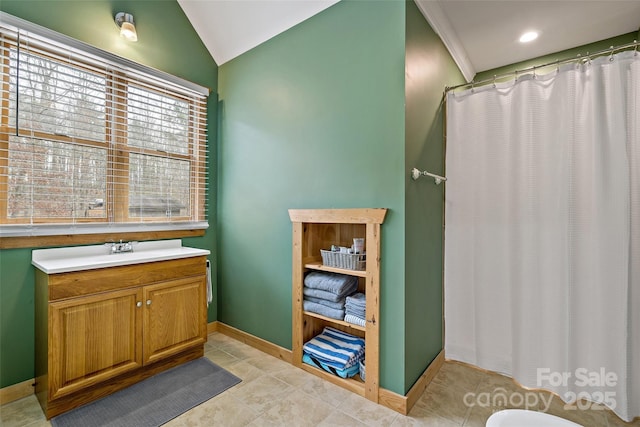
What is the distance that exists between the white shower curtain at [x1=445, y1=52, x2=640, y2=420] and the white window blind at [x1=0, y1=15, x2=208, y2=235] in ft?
7.54

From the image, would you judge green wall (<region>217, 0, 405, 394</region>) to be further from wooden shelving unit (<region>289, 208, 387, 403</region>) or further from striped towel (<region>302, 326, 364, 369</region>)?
striped towel (<region>302, 326, 364, 369</region>)

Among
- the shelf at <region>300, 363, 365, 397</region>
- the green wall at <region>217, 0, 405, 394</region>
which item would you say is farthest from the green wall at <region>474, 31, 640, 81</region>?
the shelf at <region>300, 363, 365, 397</region>

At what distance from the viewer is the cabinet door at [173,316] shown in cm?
207

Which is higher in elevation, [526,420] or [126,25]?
[126,25]

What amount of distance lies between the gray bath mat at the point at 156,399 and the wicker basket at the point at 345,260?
1.07m

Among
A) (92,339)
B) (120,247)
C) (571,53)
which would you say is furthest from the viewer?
(571,53)

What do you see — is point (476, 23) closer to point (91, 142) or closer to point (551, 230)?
point (551, 230)

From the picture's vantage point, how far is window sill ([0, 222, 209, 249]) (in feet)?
6.12

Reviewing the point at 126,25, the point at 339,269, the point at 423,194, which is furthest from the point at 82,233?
the point at 423,194

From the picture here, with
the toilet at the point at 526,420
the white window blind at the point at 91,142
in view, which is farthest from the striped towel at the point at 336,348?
the white window blind at the point at 91,142

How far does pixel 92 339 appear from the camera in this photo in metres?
1.81

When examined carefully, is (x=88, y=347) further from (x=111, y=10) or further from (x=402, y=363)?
(x=111, y=10)

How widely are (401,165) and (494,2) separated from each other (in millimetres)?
1267

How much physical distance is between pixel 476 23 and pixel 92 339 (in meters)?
3.31
